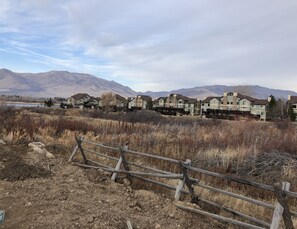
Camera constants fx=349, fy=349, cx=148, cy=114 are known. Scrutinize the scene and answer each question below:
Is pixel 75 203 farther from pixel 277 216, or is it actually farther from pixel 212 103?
pixel 212 103

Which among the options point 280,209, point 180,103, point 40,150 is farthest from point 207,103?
point 280,209

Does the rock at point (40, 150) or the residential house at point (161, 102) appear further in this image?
the residential house at point (161, 102)

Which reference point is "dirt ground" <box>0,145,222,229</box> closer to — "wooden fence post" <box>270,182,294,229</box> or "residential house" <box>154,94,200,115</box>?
"wooden fence post" <box>270,182,294,229</box>

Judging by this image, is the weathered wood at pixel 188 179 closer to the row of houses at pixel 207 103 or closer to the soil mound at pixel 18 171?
the soil mound at pixel 18 171

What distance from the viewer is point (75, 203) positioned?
21.2ft

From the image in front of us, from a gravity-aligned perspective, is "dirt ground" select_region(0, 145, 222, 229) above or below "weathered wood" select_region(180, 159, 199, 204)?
below

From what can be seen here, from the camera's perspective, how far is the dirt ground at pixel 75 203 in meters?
5.65

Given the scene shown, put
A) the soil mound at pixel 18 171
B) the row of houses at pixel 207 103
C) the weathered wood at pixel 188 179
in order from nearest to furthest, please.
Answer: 1. the weathered wood at pixel 188 179
2. the soil mound at pixel 18 171
3. the row of houses at pixel 207 103

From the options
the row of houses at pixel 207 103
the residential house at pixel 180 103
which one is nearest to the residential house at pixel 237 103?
the row of houses at pixel 207 103

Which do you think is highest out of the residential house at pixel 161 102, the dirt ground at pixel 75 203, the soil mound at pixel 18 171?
the residential house at pixel 161 102

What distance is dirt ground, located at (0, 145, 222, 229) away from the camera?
18.5ft

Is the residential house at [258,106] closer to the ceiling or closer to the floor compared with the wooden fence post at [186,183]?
closer to the ceiling

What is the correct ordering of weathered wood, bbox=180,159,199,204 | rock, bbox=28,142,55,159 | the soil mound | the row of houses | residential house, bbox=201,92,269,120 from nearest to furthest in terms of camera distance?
weathered wood, bbox=180,159,199,204, the soil mound, rock, bbox=28,142,55,159, the row of houses, residential house, bbox=201,92,269,120

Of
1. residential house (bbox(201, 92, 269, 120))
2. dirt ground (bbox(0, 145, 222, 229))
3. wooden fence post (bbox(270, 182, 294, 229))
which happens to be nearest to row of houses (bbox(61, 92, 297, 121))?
residential house (bbox(201, 92, 269, 120))
